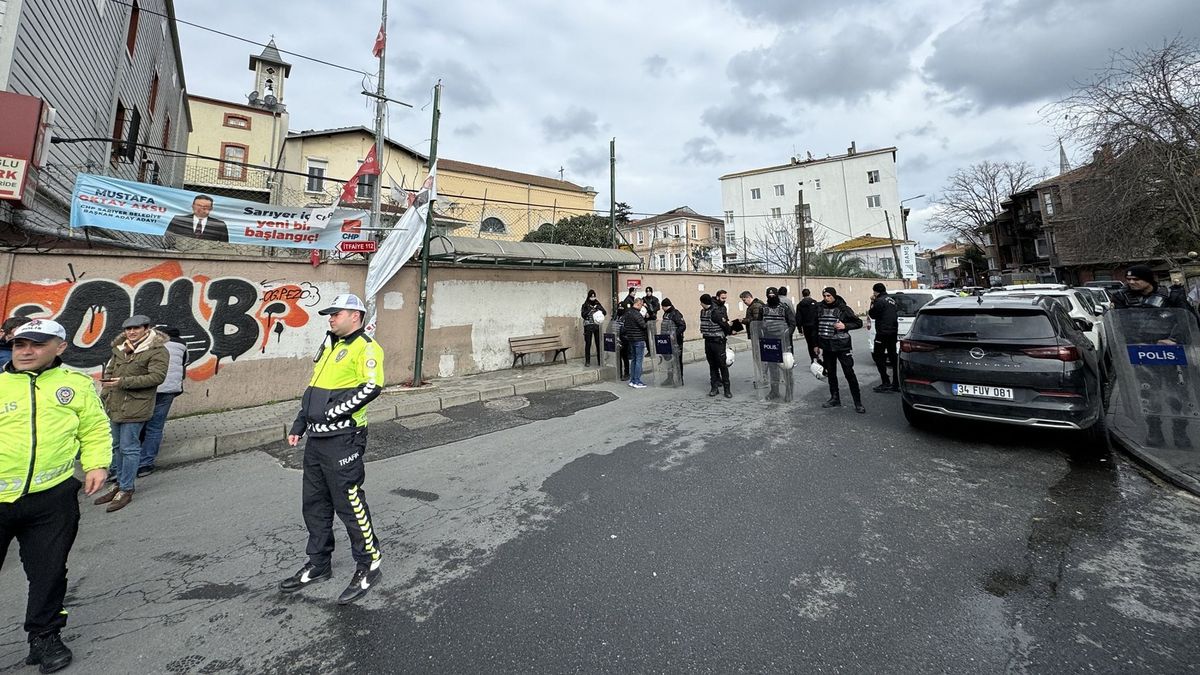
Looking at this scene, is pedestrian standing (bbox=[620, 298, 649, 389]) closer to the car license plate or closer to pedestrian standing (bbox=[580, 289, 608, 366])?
pedestrian standing (bbox=[580, 289, 608, 366])

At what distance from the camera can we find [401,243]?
8.76m

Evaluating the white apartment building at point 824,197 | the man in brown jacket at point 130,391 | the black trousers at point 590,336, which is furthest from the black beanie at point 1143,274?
the white apartment building at point 824,197

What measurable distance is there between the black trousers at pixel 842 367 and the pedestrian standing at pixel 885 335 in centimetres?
143

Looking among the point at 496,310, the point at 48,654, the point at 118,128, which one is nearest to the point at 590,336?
the point at 496,310

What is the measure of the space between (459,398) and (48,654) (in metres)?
5.99

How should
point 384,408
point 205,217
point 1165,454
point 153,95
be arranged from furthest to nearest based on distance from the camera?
point 153,95
point 384,408
point 205,217
point 1165,454

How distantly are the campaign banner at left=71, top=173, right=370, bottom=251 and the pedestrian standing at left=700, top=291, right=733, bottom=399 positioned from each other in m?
6.60

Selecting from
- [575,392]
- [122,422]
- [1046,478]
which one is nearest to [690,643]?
[1046,478]

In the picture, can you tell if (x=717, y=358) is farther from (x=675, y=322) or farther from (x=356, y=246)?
(x=356, y=246)

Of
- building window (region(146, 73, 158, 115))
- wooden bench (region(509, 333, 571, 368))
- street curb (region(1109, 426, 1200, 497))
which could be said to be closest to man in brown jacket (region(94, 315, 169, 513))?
wooden bench (region(509, 333, 571, 368))

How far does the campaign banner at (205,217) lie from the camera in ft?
20.8

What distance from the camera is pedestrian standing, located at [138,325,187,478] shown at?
474cm

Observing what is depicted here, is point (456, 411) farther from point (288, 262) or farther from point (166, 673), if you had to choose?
point (166, 673)

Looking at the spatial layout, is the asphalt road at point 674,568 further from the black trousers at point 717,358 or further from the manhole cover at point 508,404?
the black trousers at point 717,358
